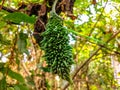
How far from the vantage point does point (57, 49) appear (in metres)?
1.16

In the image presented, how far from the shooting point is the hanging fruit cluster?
3.66 feet

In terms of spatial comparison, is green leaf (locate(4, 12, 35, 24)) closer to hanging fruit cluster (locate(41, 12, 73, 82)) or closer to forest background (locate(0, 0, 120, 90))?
forest background (locate(0, 0, 120, 90))

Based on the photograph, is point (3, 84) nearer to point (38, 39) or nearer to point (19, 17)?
point (19, 17)

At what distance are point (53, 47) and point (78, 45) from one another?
1.67 meters

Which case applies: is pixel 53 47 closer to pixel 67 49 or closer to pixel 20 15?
pixel 67 49

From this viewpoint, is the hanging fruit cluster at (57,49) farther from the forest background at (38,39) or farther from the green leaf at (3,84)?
the green leaf at (3,84)

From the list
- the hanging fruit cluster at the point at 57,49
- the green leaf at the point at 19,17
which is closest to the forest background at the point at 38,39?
the green leaf at the point at 19,17

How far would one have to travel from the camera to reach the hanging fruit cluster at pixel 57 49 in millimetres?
1114

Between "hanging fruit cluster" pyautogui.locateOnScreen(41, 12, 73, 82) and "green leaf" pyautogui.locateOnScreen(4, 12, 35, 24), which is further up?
"green leaf" pyautogui.locateOnScreen(4, 12, 35, 24)

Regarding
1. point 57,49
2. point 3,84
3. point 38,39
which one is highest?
point 38,39

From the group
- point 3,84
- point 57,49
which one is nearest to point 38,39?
point 3,84

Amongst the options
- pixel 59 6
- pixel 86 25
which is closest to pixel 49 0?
pixel 59 6

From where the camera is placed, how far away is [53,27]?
1.22 metres

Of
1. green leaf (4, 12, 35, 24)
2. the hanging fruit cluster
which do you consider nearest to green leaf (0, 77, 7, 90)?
green leaf (4, 12, 35, 24)
